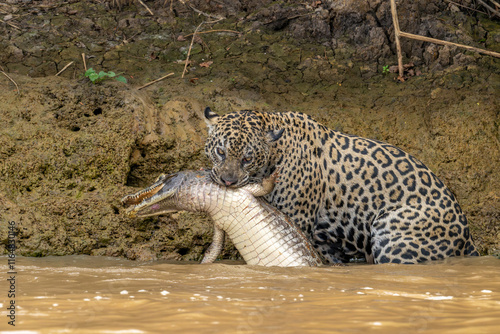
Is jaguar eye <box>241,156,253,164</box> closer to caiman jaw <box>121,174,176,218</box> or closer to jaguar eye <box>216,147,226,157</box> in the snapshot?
jaguar eye <box>216,147,226,157</box>

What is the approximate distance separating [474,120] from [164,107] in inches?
189

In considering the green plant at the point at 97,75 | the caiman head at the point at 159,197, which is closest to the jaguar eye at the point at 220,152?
the caiman head at the point at 159,197

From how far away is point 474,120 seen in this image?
816 cm

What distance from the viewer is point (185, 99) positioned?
799cm

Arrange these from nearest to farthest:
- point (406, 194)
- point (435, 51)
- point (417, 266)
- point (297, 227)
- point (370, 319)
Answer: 1. point (370, 319)
2. point (417, 266)
3. point (297, 227)
4. point (406, 194)
5. point (435, 51)

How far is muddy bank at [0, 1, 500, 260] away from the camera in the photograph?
6.77m

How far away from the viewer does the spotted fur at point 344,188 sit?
234 inches

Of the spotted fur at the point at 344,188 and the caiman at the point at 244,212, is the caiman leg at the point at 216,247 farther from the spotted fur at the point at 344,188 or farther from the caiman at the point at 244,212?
the spotted fur at the point at 344,188

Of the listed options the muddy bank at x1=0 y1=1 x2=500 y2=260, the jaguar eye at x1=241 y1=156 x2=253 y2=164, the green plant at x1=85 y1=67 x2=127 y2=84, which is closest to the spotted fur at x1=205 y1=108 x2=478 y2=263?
the jaguar eye at x1=241 y1=156 x2=253 y2=164

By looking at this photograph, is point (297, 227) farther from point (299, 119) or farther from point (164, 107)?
point (164, 107)

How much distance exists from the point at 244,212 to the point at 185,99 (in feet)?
9.64

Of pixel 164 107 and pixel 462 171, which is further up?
pixel 164 107

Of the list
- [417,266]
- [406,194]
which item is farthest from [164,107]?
[417,266]

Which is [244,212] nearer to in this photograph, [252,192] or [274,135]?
[252,192]
